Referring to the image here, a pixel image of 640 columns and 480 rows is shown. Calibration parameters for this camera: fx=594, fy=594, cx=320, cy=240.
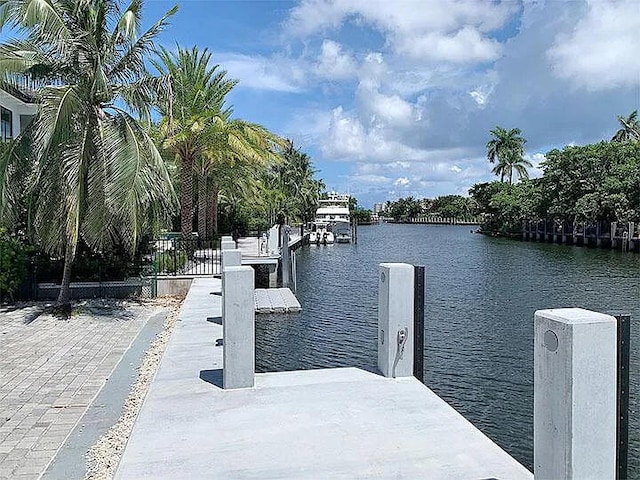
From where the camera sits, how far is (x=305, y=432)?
5.15 meters

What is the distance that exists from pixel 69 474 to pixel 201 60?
Answer: 21936mm

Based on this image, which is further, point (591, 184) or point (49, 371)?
point (591, 184)

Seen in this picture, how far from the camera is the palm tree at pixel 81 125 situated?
1155 centimetres

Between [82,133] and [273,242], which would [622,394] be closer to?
[82,133]

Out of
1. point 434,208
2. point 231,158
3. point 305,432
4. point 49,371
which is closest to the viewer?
point 305,432

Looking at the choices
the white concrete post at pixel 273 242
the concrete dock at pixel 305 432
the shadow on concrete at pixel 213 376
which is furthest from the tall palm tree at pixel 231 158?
the concrete dock at pixel 305 432

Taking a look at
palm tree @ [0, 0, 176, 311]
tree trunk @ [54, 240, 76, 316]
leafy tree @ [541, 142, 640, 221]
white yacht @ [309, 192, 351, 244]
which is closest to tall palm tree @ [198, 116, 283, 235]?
palm tree @ [0, 0, 176, 311]

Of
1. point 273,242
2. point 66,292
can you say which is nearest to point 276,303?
point 66,292

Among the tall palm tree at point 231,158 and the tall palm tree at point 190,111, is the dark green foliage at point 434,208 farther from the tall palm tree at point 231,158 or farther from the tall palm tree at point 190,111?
the tall palm tree at point 190,111

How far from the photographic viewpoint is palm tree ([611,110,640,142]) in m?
62.6

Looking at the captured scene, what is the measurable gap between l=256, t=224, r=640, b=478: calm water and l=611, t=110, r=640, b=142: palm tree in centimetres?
3820

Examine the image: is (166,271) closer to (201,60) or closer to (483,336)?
(483,336)

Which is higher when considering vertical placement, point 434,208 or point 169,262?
point 434,208

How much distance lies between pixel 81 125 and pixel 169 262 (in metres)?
5.50
